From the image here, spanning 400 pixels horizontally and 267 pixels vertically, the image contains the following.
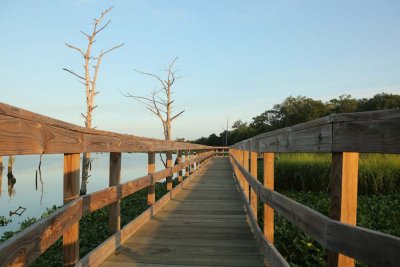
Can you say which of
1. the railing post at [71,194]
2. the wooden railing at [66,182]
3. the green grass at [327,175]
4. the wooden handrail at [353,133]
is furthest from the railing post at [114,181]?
the green grass at [327,175]

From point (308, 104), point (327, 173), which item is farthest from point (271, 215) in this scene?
point (308, 104)

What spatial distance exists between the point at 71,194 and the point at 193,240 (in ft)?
6.66

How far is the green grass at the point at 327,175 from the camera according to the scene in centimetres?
948

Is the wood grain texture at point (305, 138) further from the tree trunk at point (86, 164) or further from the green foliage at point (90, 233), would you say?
the tree trunk at point (86, 164)

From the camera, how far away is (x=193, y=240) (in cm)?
434

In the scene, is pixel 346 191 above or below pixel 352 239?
above

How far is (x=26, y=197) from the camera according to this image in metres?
19.2

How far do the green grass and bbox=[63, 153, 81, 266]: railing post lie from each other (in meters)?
8.02

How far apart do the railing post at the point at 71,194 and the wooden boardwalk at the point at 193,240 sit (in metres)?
0.75

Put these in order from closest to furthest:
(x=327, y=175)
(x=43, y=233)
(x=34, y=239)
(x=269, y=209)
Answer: (x=34, y=239) → (x=43, y=233) → (x=269, y=209) → (x=327, y=175)

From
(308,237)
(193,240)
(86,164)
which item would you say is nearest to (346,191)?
(193,240)

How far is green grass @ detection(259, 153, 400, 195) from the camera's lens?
9484 millimetres

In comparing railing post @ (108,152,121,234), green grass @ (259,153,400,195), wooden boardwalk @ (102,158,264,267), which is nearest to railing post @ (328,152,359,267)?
wooden boardwalk @ (102,158,264,267)

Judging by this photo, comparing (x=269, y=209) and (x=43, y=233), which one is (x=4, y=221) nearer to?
(x=269, y=209)
